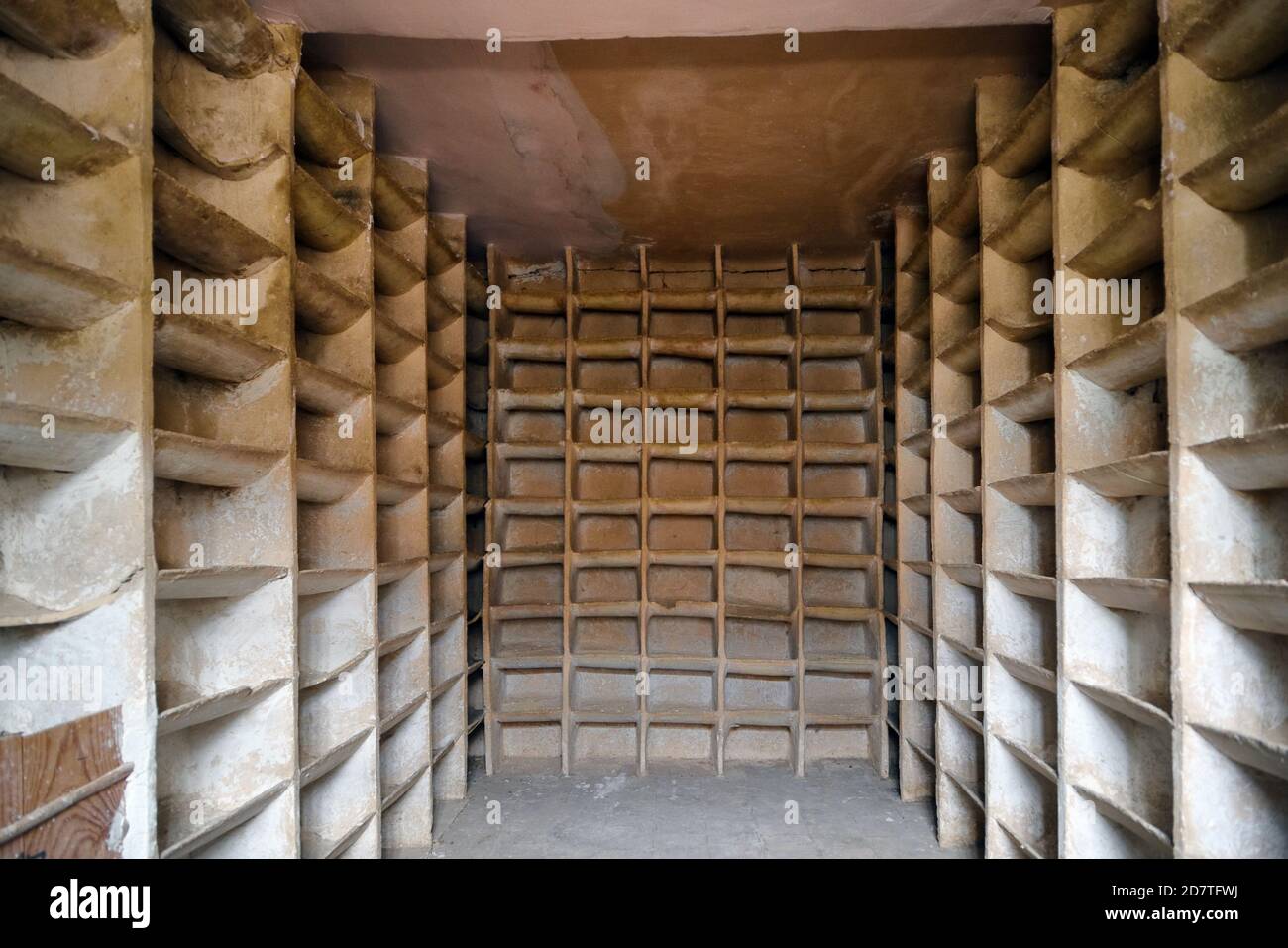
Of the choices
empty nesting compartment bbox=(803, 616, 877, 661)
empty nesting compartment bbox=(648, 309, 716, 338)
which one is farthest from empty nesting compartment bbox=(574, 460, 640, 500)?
empty nesting compartment bbox=(803, 616, 877, 661)

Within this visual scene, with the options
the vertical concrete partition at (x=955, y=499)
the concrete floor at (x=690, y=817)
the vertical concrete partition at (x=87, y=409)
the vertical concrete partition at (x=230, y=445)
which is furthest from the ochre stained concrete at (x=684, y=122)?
the concrete floor at (x=690, y=817)

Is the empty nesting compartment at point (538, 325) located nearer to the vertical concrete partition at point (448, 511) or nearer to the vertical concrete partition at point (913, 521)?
the vertical concrete partition at point (448, 511)

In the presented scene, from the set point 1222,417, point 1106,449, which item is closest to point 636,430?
point 1106,449

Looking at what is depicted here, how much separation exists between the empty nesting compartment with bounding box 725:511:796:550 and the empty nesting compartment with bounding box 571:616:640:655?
0.88 meters

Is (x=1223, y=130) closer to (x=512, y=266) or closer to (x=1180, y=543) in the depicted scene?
(x=1180, y=543)

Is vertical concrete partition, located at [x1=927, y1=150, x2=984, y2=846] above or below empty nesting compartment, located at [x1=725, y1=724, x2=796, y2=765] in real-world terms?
above

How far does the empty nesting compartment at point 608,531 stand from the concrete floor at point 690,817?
149 centimetres

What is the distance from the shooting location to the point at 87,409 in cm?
198

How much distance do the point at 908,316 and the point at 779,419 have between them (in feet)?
3.80

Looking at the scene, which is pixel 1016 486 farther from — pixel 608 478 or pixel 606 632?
pixel 606 632

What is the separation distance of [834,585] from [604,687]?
1718mm

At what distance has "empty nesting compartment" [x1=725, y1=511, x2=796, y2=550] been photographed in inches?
211

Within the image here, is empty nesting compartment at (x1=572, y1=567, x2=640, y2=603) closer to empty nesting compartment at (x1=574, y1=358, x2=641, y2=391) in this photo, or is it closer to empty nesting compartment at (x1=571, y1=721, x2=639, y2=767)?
empty nesting compartment at (x1=571, y1=721, x2=639, y2=767)

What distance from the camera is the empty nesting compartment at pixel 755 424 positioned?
17.6ft
